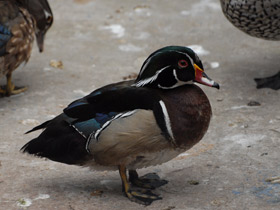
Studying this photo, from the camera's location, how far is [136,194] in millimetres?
3553

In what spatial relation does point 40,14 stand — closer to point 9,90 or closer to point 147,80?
point 9,90

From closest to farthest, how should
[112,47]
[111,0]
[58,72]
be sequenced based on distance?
[58,72] → [112,47] → [111,0]

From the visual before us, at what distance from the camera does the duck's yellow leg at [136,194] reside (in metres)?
3.52

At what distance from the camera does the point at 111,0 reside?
7.55 m

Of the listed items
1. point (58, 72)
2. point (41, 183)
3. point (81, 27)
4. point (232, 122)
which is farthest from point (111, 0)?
point (41, 183)

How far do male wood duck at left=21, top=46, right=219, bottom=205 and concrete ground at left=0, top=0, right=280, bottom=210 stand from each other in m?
0.30

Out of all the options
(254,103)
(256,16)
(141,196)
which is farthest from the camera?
(254,103)

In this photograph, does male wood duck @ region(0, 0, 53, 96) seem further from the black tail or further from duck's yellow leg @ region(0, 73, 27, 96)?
the black tail

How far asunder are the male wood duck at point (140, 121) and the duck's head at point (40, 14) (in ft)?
7.54

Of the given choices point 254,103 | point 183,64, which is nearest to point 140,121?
point 183,64

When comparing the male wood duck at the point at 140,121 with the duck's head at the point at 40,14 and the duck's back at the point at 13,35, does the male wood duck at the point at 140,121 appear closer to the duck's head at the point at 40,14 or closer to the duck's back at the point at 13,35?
the duck's back at the point at 13,35

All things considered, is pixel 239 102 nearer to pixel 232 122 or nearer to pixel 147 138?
pixel 232 122

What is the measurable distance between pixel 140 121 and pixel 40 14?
107 inches

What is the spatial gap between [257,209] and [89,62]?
3132 mm
